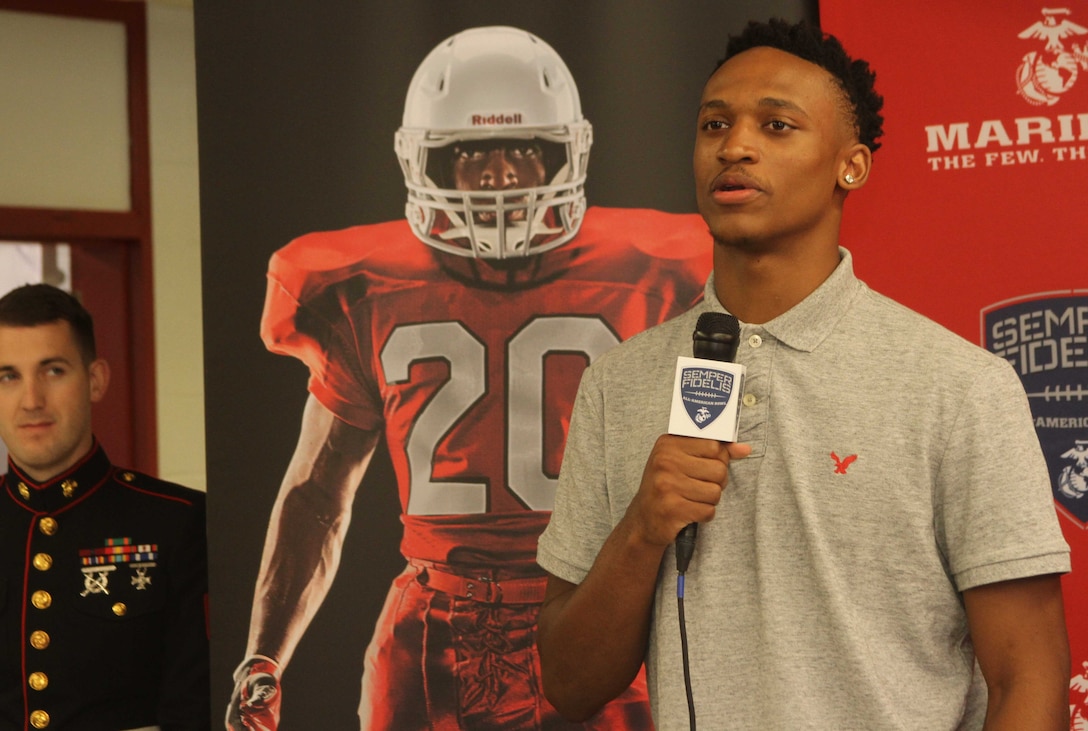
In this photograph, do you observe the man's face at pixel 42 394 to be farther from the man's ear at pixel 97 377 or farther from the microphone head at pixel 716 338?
the microphone head at pixel 716 338

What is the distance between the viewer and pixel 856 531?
44.1 inches

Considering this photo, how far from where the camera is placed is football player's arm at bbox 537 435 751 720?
3.51ft

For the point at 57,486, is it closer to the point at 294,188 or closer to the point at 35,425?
the point at 35,425

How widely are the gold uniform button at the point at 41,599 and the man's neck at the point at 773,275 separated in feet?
5.13

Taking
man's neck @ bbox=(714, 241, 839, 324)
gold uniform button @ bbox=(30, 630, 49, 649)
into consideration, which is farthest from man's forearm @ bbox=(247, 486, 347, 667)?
man's neck @ bbox=(714, 241, 839, 324)

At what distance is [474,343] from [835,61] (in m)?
0.96

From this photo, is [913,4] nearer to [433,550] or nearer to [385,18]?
[385,18]

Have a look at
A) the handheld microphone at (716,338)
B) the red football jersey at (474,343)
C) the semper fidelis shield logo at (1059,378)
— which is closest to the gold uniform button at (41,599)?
the red football jersey at (474,343)

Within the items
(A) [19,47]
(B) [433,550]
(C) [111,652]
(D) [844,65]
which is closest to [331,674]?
(B) [433,550]

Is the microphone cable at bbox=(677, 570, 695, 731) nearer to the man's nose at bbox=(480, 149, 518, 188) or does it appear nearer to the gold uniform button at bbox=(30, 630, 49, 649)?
the man's nose at bbox=(480, 149, 518, 188)

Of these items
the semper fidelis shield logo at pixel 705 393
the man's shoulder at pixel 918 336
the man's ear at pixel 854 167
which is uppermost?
the man's ear at pixel 854 167

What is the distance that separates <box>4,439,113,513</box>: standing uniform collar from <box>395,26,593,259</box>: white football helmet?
2.80 feet

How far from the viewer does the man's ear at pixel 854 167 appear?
4.17 ft

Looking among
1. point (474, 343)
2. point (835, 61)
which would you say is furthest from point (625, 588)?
point (474, 343)
